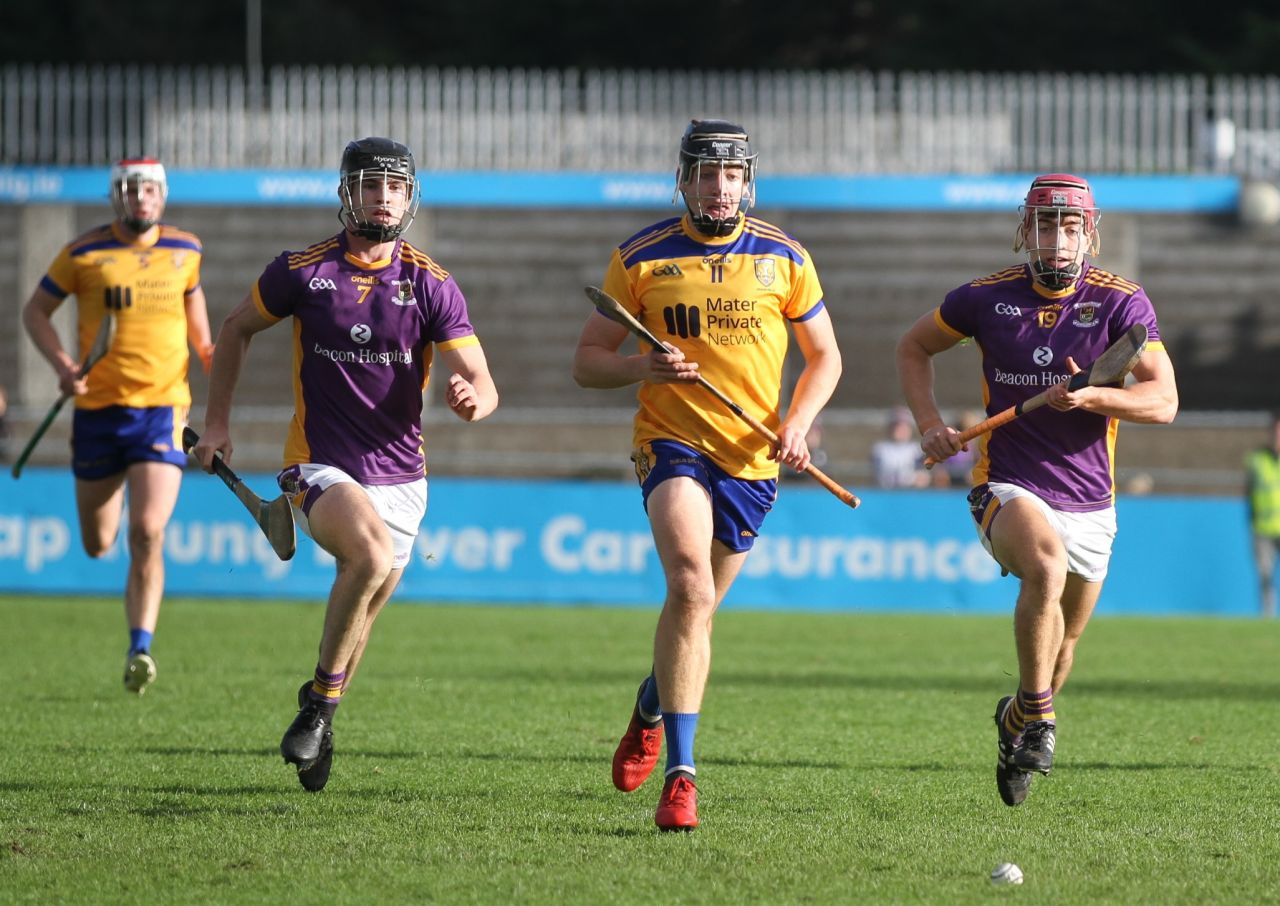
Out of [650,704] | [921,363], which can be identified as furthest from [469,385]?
[921,363]

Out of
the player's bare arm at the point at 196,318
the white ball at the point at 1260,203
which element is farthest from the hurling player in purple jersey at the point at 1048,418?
the white ball at the point at 1260,203

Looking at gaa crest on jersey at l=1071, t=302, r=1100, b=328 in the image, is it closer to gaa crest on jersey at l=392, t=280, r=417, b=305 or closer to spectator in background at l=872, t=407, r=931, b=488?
gaa crest on jersey at l=392, t=280, r=417, b=305

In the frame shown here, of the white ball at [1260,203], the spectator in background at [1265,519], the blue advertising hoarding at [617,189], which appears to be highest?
the blue advertising hoarding at [617,189]

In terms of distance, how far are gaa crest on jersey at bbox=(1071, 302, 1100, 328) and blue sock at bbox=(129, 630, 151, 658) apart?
508 centimetres

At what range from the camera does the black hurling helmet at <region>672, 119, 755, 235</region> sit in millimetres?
6473

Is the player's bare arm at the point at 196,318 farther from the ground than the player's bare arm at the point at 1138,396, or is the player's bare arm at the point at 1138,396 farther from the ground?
the player's bare arm at the point at 196,318

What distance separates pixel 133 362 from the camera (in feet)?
32.8

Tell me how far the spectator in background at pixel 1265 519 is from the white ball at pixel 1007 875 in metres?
12.3

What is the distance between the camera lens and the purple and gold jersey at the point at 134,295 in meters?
9.98

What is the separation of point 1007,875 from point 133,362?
246 inches

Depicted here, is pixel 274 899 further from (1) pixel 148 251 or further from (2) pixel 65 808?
(1) pixel 148 251

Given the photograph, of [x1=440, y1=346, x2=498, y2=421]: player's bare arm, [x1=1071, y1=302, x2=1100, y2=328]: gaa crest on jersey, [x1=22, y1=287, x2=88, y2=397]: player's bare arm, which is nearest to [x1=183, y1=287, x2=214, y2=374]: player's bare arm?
[x1=22, y1=287, x2=88, y2=397]: player's bare arm

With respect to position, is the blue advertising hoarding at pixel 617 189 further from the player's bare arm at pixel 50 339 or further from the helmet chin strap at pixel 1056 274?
the helmet chin strap at pixel 1056 274

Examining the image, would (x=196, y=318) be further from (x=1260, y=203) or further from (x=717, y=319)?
(x=1260, y=203)
